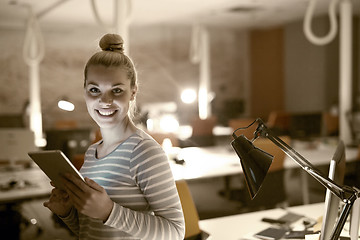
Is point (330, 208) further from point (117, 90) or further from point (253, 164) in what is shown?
point (117, 90)

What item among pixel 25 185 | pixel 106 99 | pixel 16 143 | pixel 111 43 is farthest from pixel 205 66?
pixel 106 99

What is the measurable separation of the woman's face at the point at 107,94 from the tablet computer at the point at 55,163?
0.82 ft

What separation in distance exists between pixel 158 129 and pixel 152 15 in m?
4.18

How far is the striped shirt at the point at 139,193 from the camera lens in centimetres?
132

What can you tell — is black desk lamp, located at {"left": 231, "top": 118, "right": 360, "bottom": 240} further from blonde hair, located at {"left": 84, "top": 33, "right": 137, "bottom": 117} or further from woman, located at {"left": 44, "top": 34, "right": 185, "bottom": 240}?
blonde hair, located at {"left": 84, "top": 33, "right": 137, "bottom": 117}

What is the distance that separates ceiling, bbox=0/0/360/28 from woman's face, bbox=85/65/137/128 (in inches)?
252

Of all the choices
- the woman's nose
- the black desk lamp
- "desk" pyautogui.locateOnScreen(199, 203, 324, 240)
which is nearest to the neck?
the woman's nose

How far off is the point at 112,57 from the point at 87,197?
0.54 metres

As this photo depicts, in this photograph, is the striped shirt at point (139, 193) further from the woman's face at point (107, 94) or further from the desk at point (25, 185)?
the desk at point (25, 185)

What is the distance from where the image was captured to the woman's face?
56.9 inches

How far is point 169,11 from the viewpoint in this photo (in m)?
9.24

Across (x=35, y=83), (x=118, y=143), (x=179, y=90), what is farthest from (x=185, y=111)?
(x=118, y=143)

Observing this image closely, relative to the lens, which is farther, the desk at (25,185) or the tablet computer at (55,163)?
the desk at (25,185)

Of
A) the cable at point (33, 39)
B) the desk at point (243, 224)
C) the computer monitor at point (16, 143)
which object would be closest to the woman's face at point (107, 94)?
the desk at point (243, 224)
